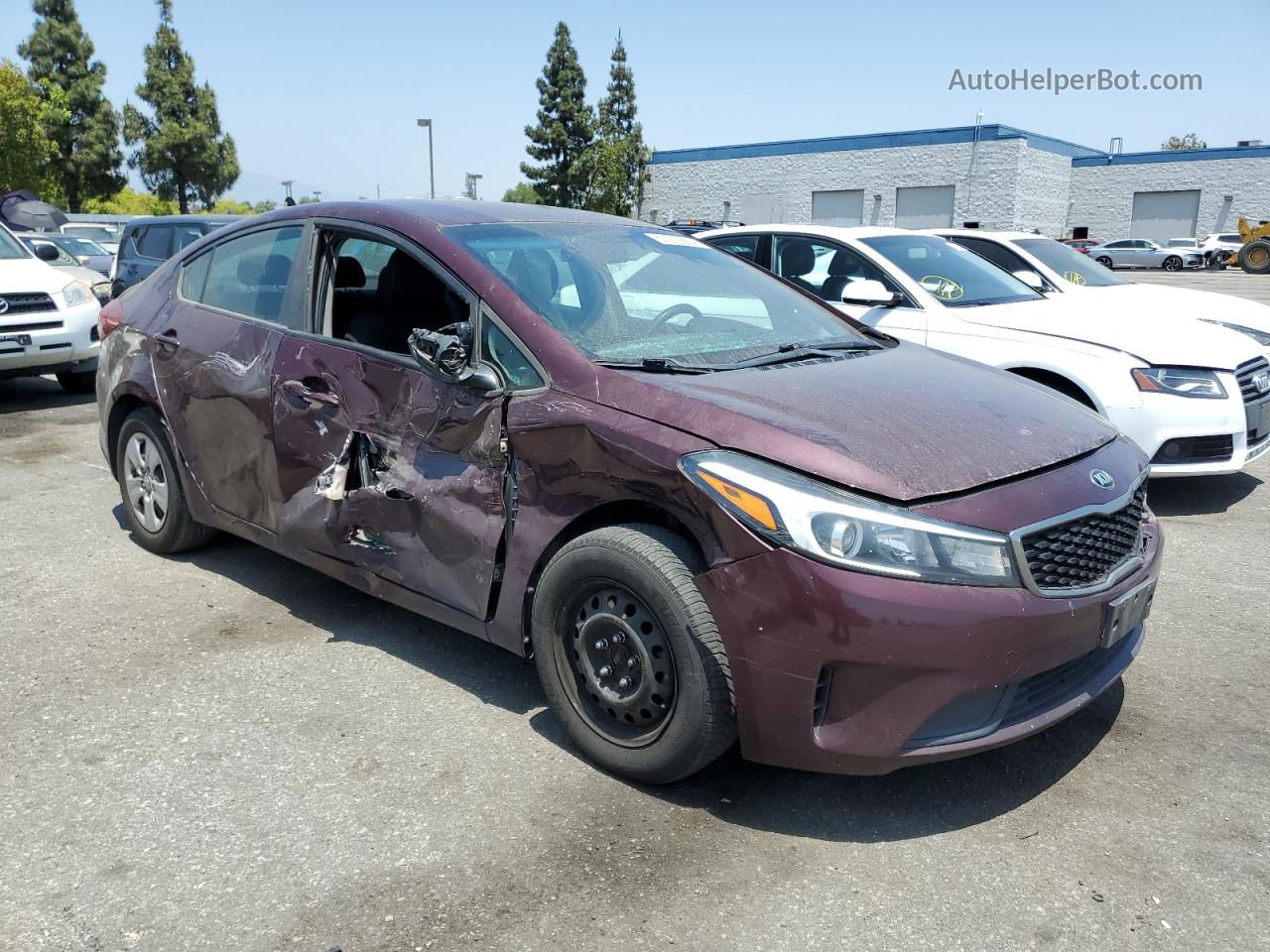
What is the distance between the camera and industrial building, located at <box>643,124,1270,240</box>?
1816 inches

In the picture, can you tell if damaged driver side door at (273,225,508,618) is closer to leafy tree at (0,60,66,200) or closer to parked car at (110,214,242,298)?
parked car at (110,214,242,298)

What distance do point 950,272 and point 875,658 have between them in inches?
206

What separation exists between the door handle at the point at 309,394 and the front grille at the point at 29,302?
20.4ft

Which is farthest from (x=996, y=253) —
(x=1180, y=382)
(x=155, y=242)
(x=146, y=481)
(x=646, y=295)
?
(x=155, y=242)

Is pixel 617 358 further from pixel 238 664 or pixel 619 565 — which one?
pixel 238 664

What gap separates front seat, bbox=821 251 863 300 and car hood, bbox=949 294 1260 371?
2.50 ft

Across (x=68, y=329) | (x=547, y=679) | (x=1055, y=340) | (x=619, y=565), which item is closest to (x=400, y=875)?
(x=547, y=679)

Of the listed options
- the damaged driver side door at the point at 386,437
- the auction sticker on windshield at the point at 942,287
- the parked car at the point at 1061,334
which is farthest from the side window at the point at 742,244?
the damaged driver side door at the point at 386,437

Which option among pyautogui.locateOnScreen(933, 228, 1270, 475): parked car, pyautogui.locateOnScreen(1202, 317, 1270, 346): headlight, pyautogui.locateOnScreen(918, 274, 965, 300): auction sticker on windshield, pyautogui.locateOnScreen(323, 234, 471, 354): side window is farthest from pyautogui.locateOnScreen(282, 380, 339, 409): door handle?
pyautogui.locateOnScreen(1202, 317, 1270, 346): headlight

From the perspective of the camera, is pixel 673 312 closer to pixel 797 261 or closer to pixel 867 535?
pixel 867 535

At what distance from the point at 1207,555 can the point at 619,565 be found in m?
3.84

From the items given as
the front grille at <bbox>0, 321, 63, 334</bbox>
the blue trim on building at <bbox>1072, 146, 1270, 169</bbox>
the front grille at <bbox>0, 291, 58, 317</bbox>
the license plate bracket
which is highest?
the blue trim on building at <bbox>1072, 146, 1270, 169</bbox>

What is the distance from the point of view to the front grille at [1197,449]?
594 cm

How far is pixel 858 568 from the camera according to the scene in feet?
8.47
